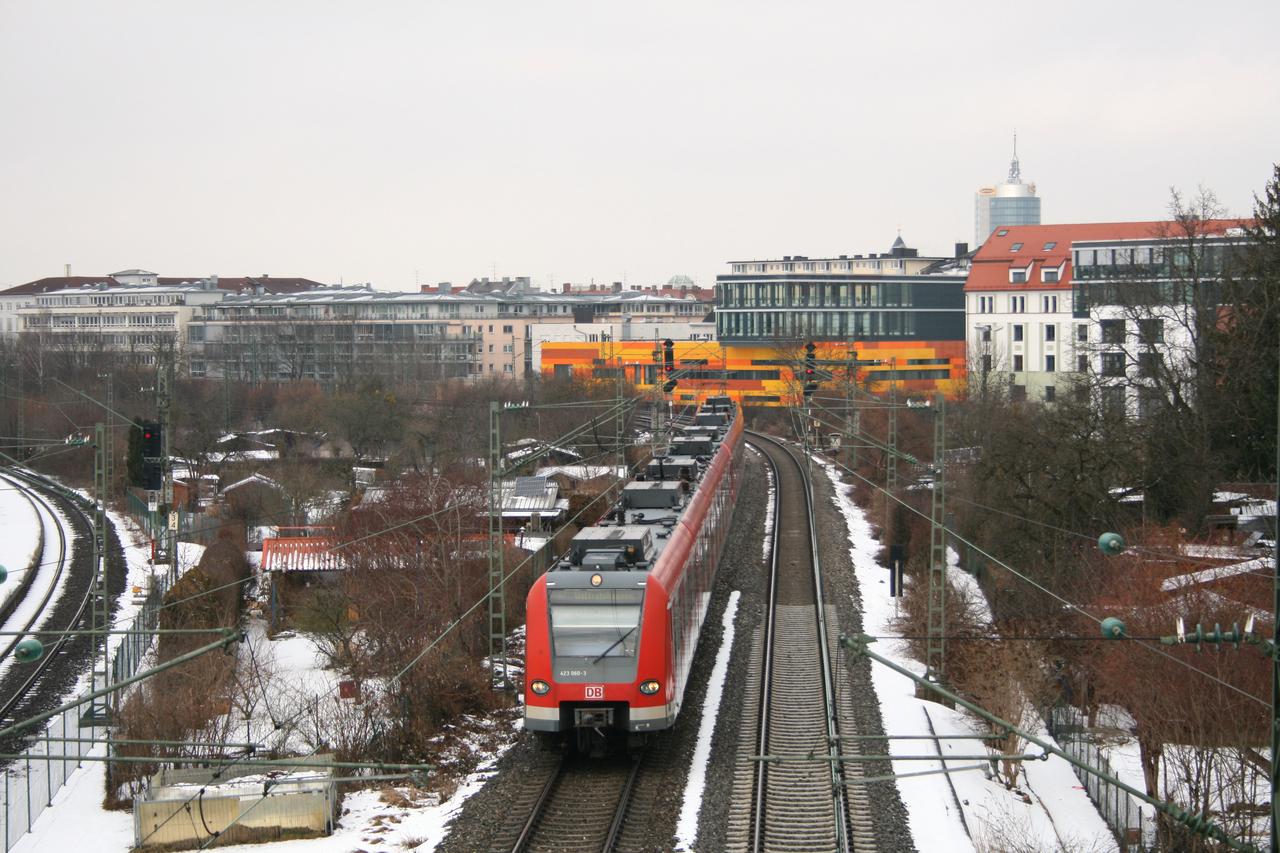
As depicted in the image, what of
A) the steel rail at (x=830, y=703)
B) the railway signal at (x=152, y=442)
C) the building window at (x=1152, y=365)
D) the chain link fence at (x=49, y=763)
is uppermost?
the building window at (x=1152, y=365)

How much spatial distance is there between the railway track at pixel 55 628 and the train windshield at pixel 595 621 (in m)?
6.63

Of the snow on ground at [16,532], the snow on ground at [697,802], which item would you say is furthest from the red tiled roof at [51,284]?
the snow on ground at [697,802]

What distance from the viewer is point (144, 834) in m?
15.3

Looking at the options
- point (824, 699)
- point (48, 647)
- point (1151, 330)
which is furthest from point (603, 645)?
point (1151, 330)

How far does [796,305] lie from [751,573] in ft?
202

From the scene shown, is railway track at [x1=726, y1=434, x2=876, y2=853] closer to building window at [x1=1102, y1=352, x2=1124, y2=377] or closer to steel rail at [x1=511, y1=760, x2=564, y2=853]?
steel rail at [x1=511, y1=760, x2=564, y2=853]

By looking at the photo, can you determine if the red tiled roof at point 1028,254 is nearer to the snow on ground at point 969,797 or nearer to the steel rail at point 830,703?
the steel rail at point 830,703

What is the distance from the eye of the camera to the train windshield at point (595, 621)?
15.5 m

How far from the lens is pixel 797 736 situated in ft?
59.4

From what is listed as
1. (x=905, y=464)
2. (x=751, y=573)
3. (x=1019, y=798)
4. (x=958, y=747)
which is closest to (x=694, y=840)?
(x=1019, y=798)

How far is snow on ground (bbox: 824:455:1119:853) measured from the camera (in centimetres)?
1447

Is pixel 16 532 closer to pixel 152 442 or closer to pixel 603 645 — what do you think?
pixel 152 442

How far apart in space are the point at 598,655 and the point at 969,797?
18.4 feet

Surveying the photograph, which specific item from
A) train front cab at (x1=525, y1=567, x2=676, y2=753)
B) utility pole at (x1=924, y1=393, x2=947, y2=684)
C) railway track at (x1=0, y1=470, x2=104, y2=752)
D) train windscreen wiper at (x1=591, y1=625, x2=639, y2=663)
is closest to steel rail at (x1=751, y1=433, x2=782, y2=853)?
train front cab at (x1=525, y1=567, x2=676, y2=753)
